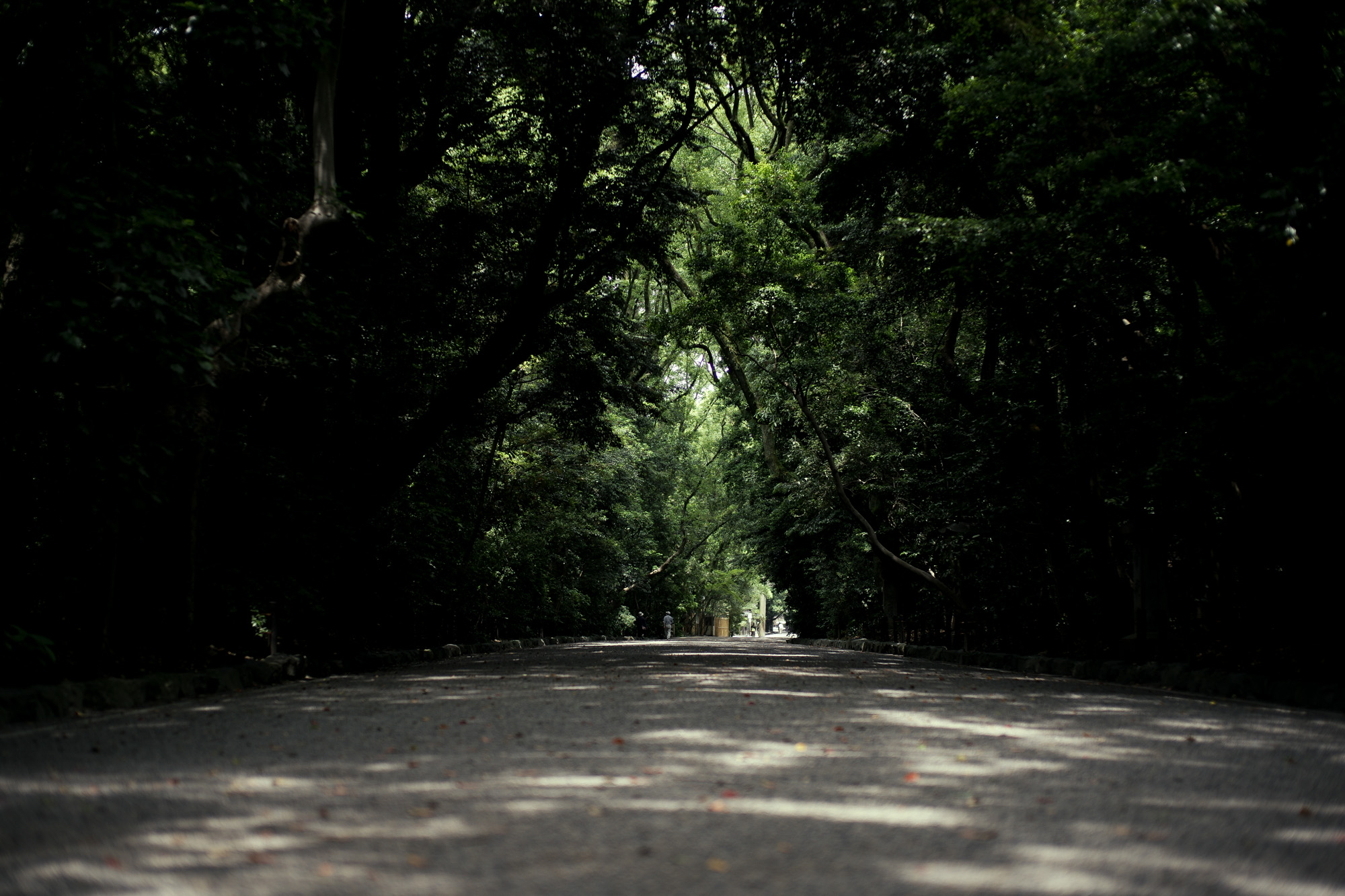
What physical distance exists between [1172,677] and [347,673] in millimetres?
10338

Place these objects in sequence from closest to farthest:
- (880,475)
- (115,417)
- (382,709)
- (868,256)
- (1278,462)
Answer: (382,709) < (115,417) < (1278,462) < (868,256) < (880,475)

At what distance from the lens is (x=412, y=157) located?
1597 centimetres

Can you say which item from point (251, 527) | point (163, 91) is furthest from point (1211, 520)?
point (163, 91)

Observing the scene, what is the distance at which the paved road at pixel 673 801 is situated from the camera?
3199 millimetres

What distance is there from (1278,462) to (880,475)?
36.8 ft

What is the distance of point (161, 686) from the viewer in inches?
353

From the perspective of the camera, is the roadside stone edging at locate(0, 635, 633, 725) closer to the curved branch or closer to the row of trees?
the row of trees

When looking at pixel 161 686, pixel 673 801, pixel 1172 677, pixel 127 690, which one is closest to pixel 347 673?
pixel 161 686

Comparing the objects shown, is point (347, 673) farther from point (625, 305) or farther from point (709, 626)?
point (709, 626)

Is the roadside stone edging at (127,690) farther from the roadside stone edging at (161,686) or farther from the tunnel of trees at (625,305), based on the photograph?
the tunnel of trees at (625,305)

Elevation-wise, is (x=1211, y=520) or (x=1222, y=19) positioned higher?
(x=1222, y=19)

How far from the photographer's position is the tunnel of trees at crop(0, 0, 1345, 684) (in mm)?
8773

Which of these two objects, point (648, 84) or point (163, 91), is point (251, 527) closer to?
point (163, 91)

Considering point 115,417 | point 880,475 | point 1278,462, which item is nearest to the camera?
point 115,417
